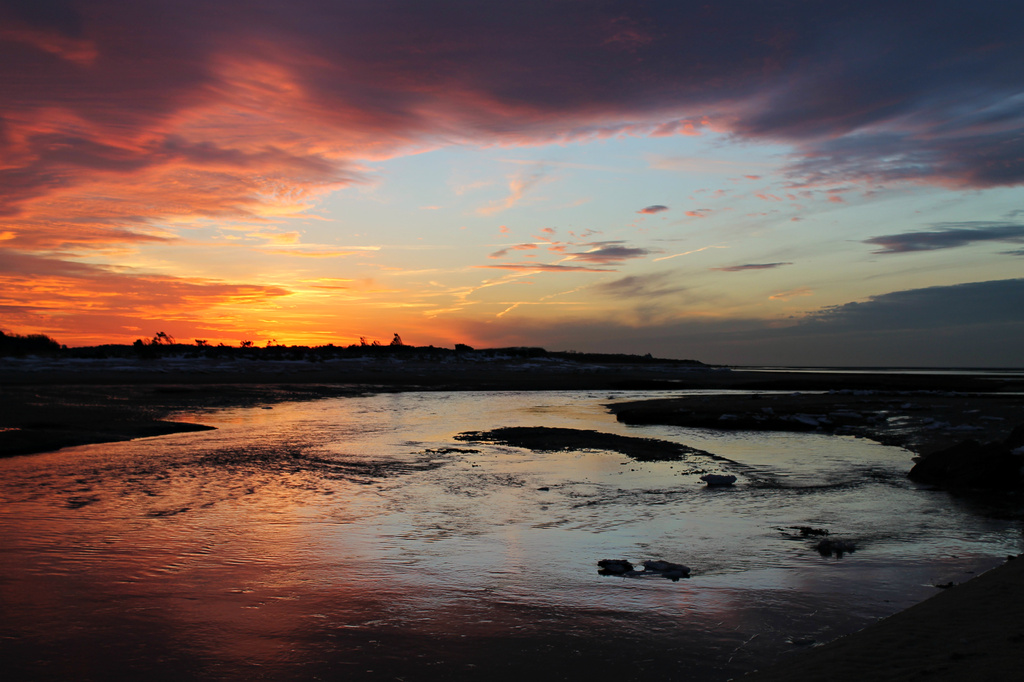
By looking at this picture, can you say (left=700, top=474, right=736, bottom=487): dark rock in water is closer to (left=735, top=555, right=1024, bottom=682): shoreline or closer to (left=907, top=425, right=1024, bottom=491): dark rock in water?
(left=907, top=425, right=1024, bottom=491): dark rock in water

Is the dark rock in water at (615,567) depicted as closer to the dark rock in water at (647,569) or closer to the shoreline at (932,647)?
the dark rock in water at (647,569)

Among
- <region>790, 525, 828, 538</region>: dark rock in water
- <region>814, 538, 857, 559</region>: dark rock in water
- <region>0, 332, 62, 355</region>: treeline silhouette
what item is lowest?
<region>790, 525, 828, 538</region>: dark rock in water

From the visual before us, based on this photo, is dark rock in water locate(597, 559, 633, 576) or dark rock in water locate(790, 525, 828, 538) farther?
dark rock in water locate(790, 525, 828, 538)

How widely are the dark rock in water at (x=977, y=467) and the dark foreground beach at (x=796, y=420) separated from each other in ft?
0.84

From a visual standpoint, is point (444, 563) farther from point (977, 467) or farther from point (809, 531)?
point (977, 467)

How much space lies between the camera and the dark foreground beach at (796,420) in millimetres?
5145

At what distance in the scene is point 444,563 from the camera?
8.72 meters

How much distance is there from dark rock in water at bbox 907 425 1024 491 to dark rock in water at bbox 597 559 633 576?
9794 mm

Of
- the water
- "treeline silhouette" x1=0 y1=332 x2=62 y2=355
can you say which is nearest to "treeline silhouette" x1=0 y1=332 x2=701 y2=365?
"treeline silhouette" x1=0 y1=332 x2=62 y2=355

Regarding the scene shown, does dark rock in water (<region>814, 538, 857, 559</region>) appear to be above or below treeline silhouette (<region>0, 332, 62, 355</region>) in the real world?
below

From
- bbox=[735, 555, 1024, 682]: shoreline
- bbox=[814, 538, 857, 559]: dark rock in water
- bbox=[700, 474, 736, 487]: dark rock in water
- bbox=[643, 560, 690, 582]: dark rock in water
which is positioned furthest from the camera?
bbox=[700, 474, 736, 487]: dark rock in water

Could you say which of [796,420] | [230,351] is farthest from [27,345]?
[796,420]

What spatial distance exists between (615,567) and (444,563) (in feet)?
7.67

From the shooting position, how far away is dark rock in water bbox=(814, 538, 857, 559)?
9.24 meters
